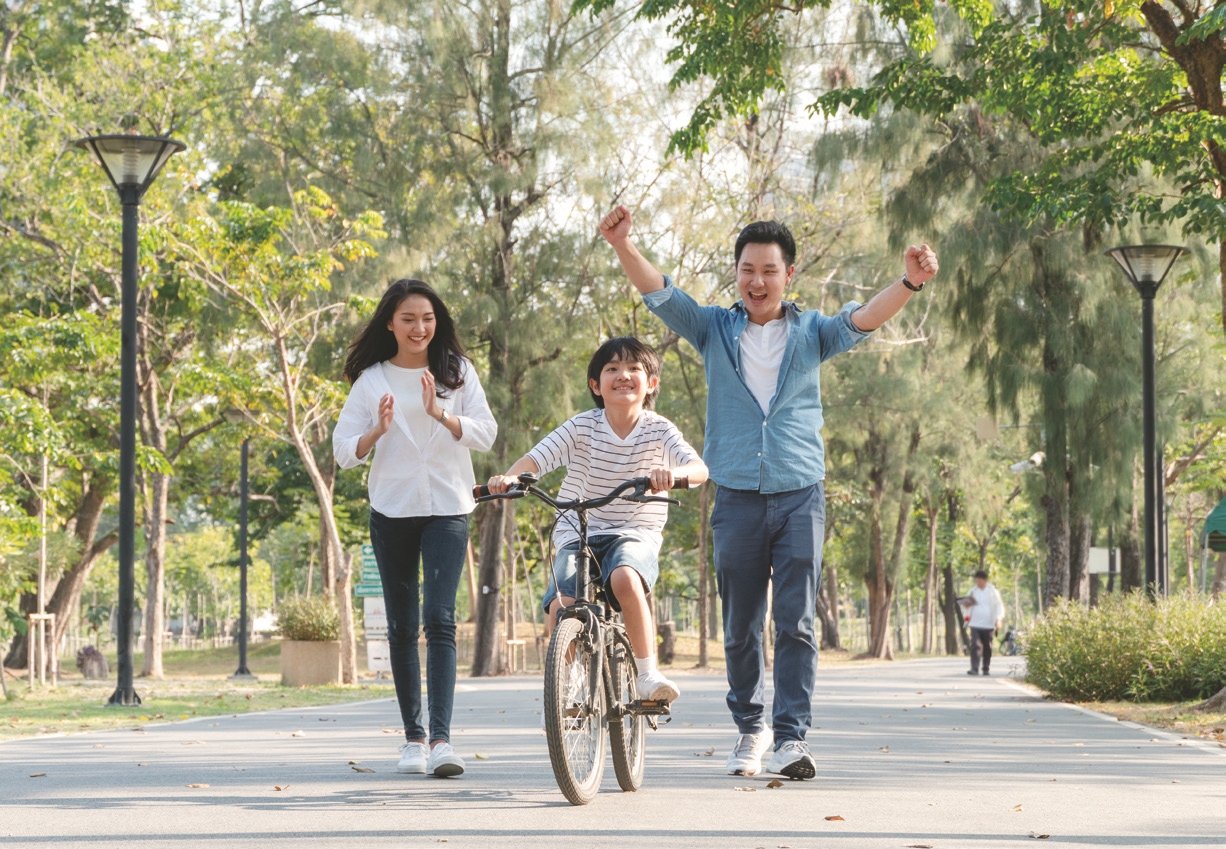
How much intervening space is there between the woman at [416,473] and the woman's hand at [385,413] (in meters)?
0.02

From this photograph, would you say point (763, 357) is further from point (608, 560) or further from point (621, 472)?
point (608, 560)

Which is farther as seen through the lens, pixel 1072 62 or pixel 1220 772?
pixel 1072 62

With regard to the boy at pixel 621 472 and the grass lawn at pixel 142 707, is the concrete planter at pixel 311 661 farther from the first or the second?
the boy at pixel 621 472

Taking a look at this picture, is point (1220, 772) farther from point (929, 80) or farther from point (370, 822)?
point (929, 80)

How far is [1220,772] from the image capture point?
6902 mm

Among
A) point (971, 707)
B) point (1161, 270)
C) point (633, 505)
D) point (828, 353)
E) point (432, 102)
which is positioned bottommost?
point (971, 707)

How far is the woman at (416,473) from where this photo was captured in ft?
20.1

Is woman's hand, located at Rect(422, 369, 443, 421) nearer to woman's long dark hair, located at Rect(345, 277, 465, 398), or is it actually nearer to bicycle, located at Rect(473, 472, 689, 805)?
woman's long dark hair, located at Rect(345, 277, 465, 398)

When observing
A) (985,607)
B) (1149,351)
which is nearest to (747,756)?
(1149,351)

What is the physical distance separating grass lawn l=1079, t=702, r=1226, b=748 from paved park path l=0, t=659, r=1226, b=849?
1.52 ft

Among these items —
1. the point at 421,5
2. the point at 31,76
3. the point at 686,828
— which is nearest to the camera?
the point at 686,828

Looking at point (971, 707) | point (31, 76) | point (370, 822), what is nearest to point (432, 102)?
point (31, 76)

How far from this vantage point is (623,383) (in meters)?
5.89

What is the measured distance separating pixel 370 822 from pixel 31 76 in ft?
91.9
